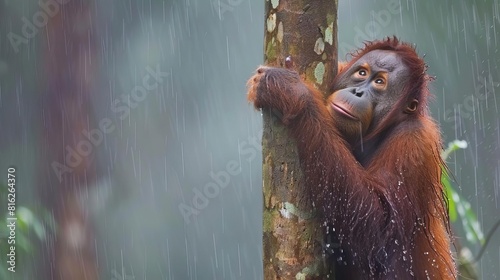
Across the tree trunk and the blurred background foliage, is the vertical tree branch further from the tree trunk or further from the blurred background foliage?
the tree trunk

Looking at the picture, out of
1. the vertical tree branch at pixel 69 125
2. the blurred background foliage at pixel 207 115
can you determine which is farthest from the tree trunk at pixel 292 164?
the blurred background foliage at pixel 207 115

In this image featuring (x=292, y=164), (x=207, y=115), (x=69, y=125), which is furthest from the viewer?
(x=207, y=115)

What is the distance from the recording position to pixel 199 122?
34.3ft

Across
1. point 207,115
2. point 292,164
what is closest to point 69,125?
point 207,115

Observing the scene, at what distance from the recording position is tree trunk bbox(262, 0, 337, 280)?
2.93m

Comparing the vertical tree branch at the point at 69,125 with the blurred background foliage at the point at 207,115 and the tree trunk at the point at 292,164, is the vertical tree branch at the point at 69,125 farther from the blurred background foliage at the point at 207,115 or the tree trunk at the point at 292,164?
the tree trunk at the point at 292,164

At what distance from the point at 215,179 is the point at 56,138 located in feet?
9.20

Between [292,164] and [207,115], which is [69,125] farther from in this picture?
[292,164]

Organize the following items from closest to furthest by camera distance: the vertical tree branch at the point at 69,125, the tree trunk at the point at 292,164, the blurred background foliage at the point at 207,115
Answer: the tree trunk at the point at 292,164
the vertical tree branch at the point at 69,125
the blurred background foliage at the point at 207,115

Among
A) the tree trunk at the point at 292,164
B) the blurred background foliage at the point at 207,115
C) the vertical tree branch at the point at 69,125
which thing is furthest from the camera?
the blurred background foliage at the point at 207,115

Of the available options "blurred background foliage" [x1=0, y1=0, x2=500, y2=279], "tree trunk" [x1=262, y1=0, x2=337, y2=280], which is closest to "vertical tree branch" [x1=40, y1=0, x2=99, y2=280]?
"blurred background foliage" [x1=0, y1=0, x2=500, y2=279]

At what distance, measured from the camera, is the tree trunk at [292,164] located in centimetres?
293

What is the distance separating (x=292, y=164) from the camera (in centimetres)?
299

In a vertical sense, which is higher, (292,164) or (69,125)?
(69,125)
